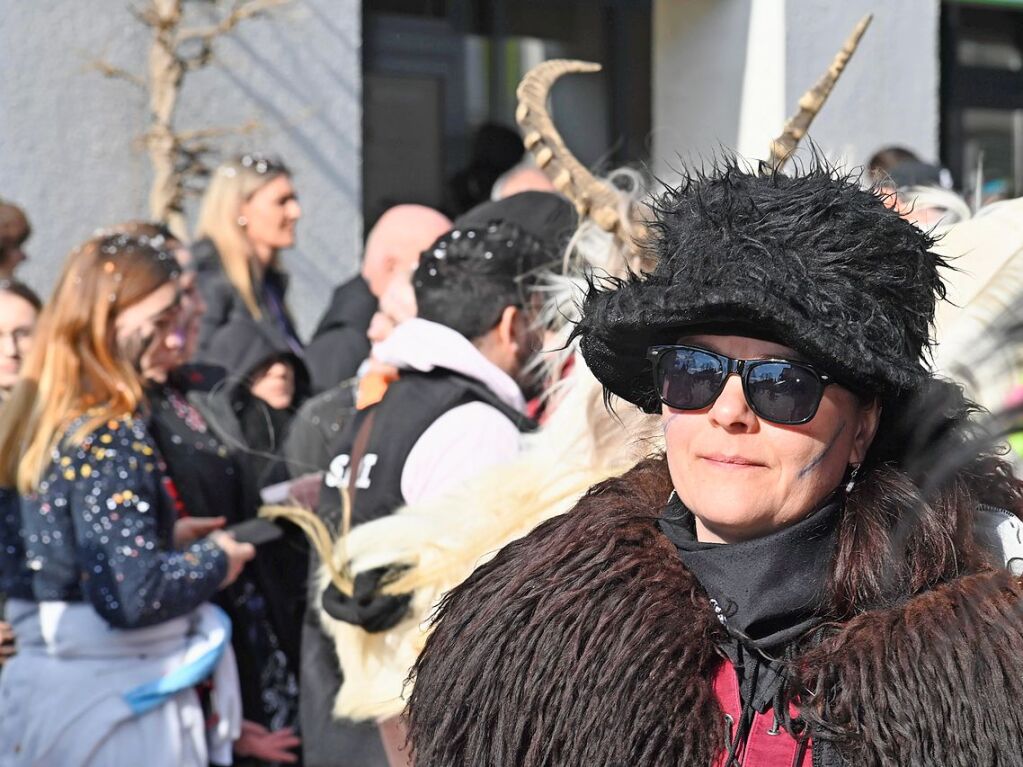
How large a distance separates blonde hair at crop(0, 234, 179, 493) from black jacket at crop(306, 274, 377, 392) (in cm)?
153

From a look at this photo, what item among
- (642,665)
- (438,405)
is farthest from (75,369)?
(642,665)

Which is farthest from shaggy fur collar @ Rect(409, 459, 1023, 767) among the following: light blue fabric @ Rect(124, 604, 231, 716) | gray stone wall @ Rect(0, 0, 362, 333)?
gray stone wall @ Rect(0, 0, 362, 333)

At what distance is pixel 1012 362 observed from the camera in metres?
1.14

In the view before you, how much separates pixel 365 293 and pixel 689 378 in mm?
3356

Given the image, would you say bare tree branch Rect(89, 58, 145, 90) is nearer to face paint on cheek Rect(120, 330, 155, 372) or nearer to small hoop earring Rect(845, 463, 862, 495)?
face paint on cheek Rect(120, 330, 155, 372)

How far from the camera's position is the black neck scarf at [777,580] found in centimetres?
168

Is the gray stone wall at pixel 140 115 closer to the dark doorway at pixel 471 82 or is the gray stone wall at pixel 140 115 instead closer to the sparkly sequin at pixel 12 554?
the dark doorway at pixel 471 82

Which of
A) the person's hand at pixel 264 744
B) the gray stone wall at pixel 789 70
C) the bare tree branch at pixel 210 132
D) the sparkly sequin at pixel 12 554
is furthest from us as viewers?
the gray stone wall at pixel 789 70

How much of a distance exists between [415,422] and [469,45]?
197 inches

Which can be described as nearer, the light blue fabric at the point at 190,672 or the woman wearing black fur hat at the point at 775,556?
the woman wearing black fur hat at the point at 775,556

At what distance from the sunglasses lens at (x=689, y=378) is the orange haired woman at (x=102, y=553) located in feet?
5.84

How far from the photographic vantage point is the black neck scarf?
1685 millimetres

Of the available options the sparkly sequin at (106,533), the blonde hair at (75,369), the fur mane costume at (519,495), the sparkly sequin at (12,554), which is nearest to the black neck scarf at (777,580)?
the fur mane costume at (519,495)

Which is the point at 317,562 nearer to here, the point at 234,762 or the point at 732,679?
the point at 234,762
